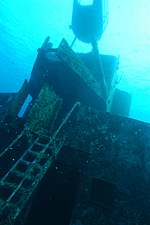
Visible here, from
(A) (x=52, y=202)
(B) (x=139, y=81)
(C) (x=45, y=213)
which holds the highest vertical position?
(B) (x=139, y=81)

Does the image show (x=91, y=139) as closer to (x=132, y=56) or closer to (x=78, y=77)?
(x=78, y=77)

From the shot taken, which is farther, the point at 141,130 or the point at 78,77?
the point at 78,77

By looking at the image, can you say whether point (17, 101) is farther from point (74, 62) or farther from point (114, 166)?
point (114, 166)

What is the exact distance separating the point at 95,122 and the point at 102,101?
221 cm

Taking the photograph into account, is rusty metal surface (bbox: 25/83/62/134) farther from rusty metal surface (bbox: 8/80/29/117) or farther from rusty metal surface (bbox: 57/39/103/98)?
rusty metal surface (bbox: 57/39/103/98)

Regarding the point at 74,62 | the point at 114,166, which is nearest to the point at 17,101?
the point at 74,62

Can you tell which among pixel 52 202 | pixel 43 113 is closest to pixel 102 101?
pixel 43 113

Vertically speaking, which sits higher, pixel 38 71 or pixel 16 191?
pixel 38 71

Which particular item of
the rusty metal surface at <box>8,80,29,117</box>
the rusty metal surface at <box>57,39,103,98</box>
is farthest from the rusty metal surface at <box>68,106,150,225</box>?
the rusty metal surface at <box>8,80,29,117</box>

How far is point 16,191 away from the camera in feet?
7.59

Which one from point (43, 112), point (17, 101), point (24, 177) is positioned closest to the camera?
point (24, 177)

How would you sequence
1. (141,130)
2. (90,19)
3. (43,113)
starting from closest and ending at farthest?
(141,130)
(43,113)
(90,19)

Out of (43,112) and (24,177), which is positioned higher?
(43,112)

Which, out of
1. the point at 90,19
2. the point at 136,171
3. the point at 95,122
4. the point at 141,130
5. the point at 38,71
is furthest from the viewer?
the point at 90,19
